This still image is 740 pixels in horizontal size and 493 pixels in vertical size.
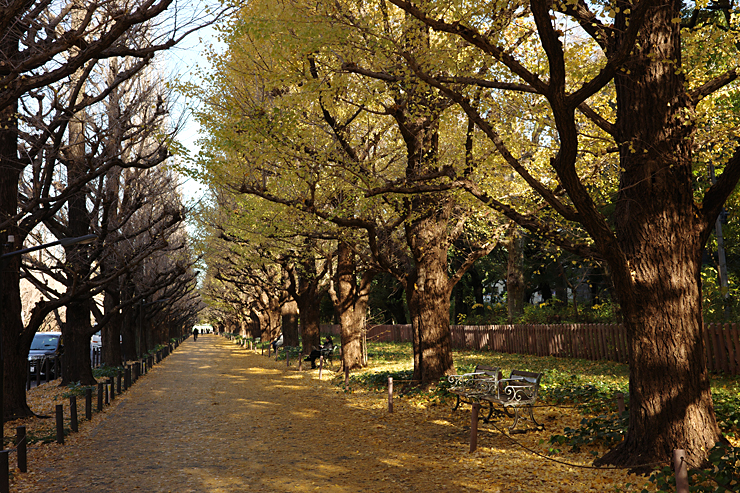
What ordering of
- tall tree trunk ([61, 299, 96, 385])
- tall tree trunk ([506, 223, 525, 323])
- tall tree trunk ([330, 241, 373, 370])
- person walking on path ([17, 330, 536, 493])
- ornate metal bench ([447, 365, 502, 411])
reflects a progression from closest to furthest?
1. person walking on path ([17, 330, 536, 493])
2. ornate metal bench ([447, 365, 502, 411])
3. tall tree trunk ([61, 299, 96, 385])
4. tall tree trunk ([330, 241, 373, 370])
5. tall tree trunk ([506, 223, 525, 323])

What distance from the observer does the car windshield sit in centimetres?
2975

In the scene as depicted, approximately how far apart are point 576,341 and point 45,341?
2585 centimetres

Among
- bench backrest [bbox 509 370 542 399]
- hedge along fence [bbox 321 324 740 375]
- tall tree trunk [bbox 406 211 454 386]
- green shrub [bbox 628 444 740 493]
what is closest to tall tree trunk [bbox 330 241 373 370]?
hedge along fence [bbox 321 324 740 375]

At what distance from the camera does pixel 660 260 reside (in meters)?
7.26

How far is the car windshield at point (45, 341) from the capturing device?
1171 inches

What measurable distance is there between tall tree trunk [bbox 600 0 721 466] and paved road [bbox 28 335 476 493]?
2674 millimetres

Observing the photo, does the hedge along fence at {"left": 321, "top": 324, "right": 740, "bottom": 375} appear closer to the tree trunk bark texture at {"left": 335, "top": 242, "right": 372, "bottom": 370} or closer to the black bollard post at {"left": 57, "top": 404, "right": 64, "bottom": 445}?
the tree trunk bark texture at {"left": 335, "top": 242, "right": 372, "bottom": 370}

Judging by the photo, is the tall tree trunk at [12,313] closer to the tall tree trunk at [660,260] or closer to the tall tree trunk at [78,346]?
the tall tree trunk at [78,346]

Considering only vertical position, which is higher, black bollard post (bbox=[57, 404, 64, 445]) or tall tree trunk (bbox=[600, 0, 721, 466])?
tall tree trunk (bbox=[600, 0, 721, 466])

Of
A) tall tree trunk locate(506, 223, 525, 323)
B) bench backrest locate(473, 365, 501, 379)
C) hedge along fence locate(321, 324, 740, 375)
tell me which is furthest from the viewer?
tall tree trunk locate(506, 223, 525, 323)

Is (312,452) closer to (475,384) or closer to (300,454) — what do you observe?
(300,454)

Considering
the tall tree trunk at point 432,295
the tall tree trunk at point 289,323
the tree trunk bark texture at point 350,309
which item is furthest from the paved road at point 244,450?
→ the tall tree trunk at point 289,323

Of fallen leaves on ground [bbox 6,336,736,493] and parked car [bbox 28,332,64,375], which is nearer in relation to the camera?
fallen leaves on ground [bbox 6,336,736,493]

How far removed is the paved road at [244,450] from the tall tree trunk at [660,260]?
2.67 meters
